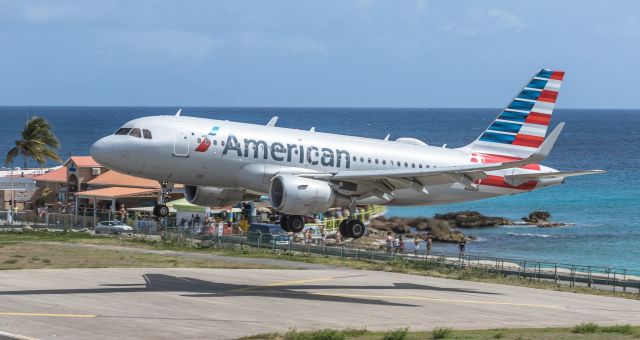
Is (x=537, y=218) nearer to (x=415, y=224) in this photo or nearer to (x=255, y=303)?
(x=415, y=224)

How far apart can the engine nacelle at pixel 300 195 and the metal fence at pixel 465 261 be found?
1926 cm

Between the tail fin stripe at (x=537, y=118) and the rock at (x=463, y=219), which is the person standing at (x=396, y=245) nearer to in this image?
the rock at (x=463, y=219)

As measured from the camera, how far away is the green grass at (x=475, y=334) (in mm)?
36781

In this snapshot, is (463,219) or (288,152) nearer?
(288,152)

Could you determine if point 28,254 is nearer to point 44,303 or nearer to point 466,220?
point 44,303

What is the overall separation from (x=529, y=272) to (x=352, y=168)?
19115 mm

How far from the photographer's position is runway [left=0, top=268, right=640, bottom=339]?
39.6m

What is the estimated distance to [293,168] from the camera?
5031 centimetres

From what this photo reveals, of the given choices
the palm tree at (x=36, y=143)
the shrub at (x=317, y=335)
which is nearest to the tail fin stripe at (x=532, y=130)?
the shrub at (x=317, y=335)

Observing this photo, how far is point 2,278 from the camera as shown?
54156 millimetres

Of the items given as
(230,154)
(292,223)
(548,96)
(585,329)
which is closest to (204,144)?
(230,154)

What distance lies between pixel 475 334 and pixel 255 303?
38.5 ft

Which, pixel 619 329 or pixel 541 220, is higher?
pixel 541 220

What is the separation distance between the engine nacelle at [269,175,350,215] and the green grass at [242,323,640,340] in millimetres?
10264
